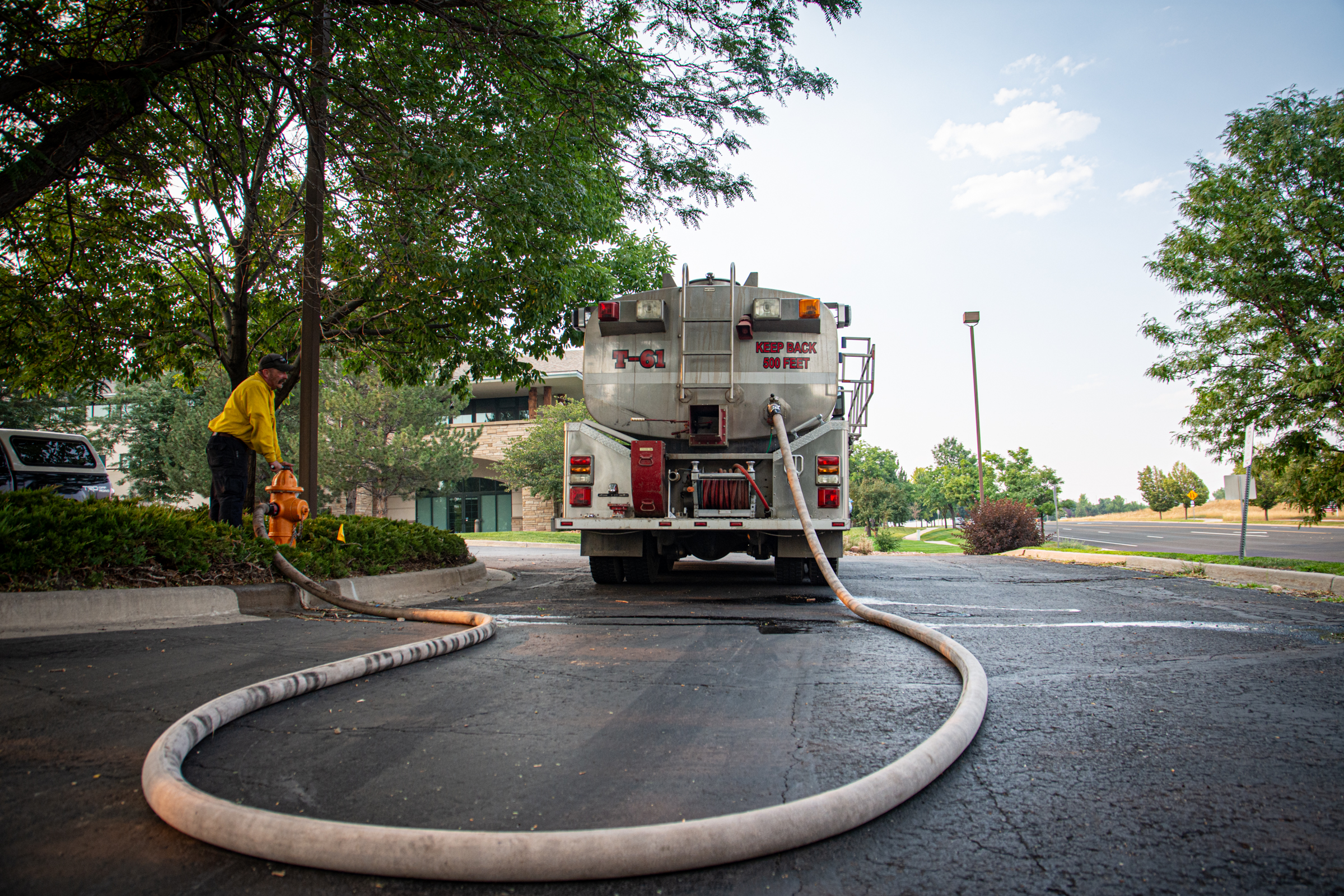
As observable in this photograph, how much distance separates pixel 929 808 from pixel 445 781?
4.94ft

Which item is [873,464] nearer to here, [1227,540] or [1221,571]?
[1227,540]

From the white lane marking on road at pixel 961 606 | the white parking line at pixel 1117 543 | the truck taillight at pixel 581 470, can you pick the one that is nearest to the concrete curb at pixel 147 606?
the truck taillight at pixel 581 470

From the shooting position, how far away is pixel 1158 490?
78438mm

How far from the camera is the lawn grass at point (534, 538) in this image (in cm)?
2586

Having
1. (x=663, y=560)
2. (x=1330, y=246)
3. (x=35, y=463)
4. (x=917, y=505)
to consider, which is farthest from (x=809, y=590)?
(x=917, y=505)

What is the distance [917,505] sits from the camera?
104 m

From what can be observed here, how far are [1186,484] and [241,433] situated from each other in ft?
298

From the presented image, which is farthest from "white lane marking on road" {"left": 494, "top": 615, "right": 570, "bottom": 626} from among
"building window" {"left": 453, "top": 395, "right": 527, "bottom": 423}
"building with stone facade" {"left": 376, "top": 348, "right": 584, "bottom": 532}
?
"building window" {"left": 453, "top": 395, "right": 527, "bottom": 423}

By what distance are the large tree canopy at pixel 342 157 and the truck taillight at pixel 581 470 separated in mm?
2449

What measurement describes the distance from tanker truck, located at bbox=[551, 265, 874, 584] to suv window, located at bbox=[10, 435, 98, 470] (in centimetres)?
955

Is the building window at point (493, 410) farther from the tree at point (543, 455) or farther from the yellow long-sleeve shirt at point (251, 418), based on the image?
the yellow long-sleeve shirt at point (251, 418)

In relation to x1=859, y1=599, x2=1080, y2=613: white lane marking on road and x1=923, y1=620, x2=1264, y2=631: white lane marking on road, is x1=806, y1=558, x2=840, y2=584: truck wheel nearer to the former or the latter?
x1=859, y1=599, x2=1080, y2=613: white lane marking on road

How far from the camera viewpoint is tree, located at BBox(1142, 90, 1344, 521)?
403 inches

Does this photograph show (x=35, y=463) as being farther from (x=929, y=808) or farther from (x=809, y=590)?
(x=929, y=808)
